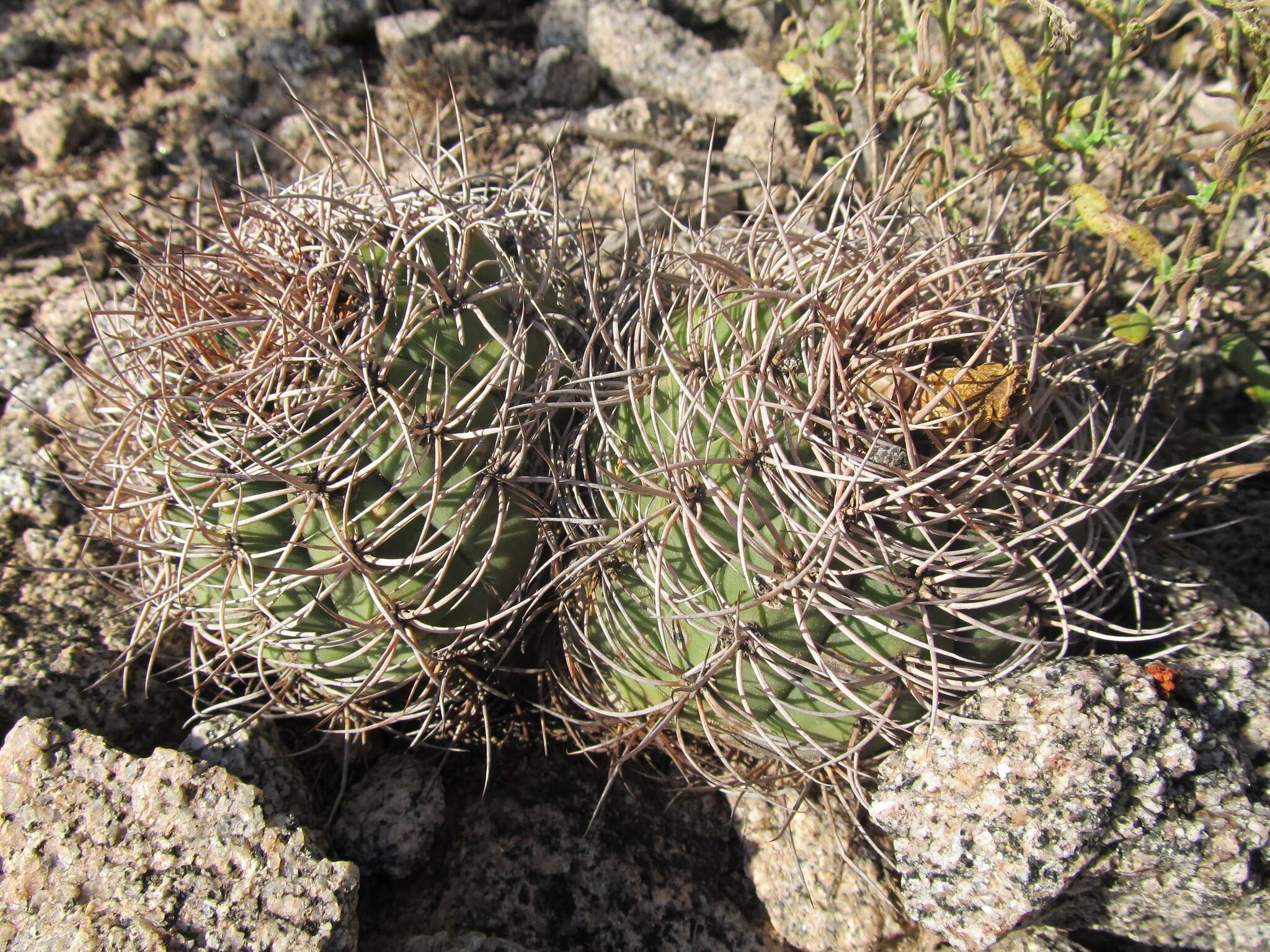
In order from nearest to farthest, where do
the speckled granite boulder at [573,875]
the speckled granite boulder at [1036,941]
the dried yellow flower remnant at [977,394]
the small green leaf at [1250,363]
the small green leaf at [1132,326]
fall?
the dried yellow flower remnant at [977,394]
the speckled granite boulder at [1036,941]
the speckled granite boulder at [573,875]
the small green leaf at [1132,326]
the small green leaf at [1250,363]

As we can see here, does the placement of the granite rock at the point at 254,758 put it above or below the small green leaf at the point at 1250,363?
below

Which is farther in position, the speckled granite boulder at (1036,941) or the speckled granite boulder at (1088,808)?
the speckled granite boulder at (1036,941)

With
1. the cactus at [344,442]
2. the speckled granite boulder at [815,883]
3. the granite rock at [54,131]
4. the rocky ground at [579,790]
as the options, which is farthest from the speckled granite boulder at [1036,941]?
the granite rock at [54,131]

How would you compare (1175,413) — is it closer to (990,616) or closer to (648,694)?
(990,616)

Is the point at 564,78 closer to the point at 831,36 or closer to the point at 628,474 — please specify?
the point at 831,36

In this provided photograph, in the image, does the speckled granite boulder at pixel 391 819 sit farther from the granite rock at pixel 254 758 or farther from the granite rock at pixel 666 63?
the granite rock at pixel 666 63

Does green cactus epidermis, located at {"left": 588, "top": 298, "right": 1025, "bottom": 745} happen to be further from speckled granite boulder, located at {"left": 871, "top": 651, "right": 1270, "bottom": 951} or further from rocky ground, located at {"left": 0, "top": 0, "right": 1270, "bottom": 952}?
rocky ground, located at {"left": 0, "top": 0, "right": 1270, "bottom": 952}
